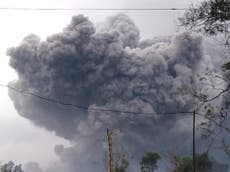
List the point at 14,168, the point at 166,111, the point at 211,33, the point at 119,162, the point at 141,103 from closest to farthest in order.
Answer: the point at 211,33, the point at 119,162, the point at 141,103, the point at 166,111, the point at 14,168

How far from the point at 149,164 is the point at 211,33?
83920mm

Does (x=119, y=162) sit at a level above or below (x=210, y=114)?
above

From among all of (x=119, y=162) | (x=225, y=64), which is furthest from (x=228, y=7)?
(x=119, y=162)

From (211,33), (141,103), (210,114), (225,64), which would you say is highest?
(141,103)

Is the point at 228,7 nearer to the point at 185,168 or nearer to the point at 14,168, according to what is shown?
the point at 185,168

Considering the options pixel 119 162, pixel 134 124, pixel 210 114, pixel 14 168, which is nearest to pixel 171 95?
pixel 134 124

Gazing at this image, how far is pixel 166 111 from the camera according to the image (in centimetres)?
14012

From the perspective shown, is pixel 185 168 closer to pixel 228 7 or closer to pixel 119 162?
pixel 119 162

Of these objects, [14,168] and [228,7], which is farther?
[14,168]

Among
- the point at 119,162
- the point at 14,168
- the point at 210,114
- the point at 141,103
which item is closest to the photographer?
the point at 210,114

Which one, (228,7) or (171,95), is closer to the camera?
(228,7)

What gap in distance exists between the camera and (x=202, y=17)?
60.7 ft

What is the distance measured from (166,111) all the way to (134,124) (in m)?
32.4

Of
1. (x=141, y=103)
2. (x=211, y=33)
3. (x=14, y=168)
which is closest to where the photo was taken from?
(x=211, y=33)
